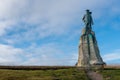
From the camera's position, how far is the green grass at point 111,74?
50.9 m

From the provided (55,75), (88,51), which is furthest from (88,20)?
(55,75)

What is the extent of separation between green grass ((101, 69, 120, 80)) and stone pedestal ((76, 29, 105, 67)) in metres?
2.71

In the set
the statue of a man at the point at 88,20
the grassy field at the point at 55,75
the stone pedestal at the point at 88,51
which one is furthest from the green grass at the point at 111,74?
the statue of a man at the point at 88,20

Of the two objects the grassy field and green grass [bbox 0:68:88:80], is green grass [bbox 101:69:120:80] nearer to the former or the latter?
the grassy field

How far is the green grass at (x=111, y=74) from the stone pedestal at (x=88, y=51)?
271cm

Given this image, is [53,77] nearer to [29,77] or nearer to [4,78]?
[29,77]

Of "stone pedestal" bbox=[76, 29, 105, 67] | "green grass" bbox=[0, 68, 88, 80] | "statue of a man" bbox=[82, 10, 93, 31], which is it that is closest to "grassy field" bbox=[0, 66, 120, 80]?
"green grass" bbox=[0, 68, 88, 80]

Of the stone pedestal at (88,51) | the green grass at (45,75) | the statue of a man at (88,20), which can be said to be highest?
the statue of a man at (88,20)

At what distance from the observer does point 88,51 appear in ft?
198

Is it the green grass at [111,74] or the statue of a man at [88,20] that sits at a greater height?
the statue of a man at [88,20]

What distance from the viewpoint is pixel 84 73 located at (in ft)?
176

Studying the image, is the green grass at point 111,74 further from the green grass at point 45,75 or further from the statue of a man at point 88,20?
the statue of a man at point 88,20

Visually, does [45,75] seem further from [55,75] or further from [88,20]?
[88,20]

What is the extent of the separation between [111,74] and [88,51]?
8.41 m
